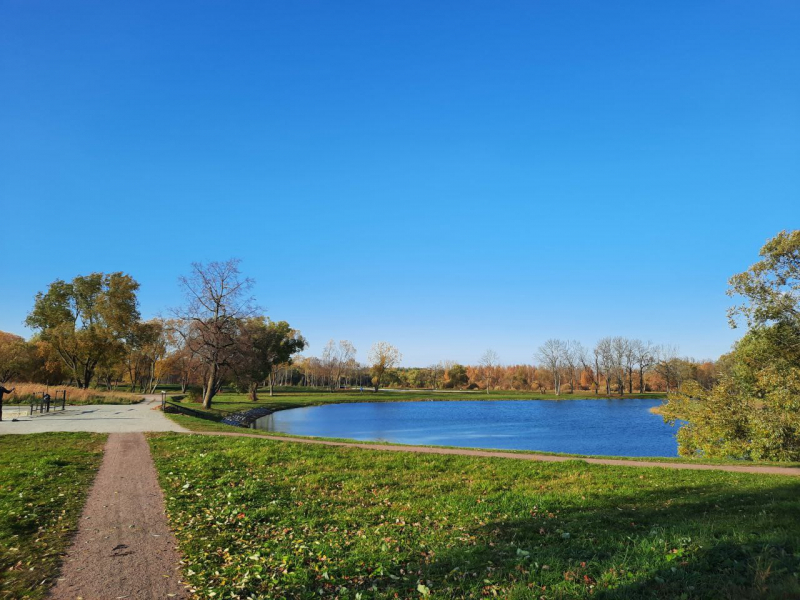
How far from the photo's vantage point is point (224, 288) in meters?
43.3

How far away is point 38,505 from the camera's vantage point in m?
9.55

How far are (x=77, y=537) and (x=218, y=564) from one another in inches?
111

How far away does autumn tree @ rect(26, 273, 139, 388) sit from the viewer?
5319 cm

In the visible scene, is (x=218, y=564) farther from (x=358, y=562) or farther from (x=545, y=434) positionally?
(x=545, y=434)

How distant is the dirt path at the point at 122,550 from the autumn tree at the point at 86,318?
48.1 metres

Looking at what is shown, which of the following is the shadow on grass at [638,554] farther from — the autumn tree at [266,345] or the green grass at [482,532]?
the autumn tree at [266,345]

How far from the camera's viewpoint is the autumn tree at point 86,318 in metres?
53.2

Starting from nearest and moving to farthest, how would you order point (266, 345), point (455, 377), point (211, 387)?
1. point (211, 387)
2. point (266, 345)
3. point (455, 377)

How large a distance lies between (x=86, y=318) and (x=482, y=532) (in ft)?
203

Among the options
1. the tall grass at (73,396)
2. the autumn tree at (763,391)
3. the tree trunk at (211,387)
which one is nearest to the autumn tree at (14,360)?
the tall grass at (73,396)

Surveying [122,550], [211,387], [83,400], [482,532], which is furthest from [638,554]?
[83,400]

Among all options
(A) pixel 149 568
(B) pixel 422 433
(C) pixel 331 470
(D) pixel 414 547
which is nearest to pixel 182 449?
(C) pixel 331 470

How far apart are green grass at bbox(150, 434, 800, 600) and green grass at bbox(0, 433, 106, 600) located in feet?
5.55

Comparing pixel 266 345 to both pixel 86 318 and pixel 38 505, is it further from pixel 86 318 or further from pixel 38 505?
pixel 38 505
